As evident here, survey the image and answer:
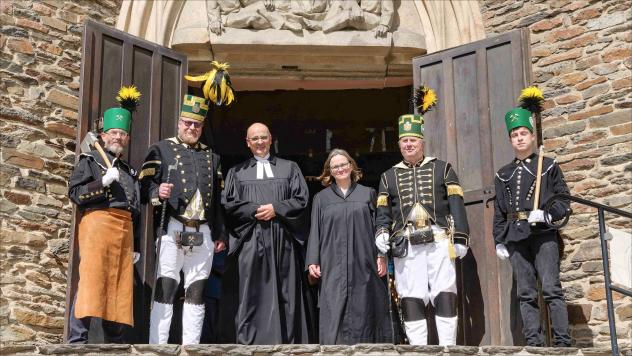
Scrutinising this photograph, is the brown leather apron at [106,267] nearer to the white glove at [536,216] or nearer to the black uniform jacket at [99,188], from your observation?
the black uniform jacket at [99,188]

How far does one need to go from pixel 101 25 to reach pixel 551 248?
387cm

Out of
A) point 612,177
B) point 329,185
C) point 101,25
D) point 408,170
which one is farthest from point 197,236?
point 612,177

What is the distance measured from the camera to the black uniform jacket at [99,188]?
661 centimetres

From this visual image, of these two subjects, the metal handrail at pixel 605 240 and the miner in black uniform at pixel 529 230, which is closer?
the metal handrail at pixel 605 240

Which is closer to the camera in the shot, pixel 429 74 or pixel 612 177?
pixel 612 177

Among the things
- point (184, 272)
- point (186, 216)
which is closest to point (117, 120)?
point (186, 216)

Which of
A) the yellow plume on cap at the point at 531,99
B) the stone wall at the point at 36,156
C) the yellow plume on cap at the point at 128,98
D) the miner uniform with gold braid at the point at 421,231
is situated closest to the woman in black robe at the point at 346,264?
the miner uniform with gold braid at the point at 421,231

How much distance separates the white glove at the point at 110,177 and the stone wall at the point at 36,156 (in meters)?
Result: 1.30

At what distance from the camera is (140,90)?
802cm

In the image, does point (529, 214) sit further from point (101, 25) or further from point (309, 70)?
point (101, 25)

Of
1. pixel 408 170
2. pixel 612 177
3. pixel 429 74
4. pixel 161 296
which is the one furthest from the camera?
pixel 429 74

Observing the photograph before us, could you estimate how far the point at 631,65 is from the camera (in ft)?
26.3

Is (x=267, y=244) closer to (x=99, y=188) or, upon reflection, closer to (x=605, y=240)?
(x=99, y=188)

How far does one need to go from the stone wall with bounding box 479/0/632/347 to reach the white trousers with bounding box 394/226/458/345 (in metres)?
1.43
